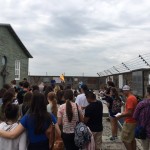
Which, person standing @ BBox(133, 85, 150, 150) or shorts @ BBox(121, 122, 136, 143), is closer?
person standing @ BBox(133, 85, 150, 150)

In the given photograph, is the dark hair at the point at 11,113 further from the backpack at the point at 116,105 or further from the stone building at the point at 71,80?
the stone building at the point at 71,80

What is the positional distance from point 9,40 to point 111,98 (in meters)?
17.3

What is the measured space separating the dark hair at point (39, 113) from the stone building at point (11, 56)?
2064 centimetres

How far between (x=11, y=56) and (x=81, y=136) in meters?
21.3

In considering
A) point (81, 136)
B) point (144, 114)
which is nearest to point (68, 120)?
point (81, 136)

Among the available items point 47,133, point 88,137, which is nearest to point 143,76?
point 88,137

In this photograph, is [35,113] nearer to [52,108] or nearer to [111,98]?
[52,108]

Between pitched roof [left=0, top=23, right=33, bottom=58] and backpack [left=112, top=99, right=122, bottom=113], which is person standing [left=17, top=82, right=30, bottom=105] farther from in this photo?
pitched roof [left=0, top=23, right=33, bottom=58]

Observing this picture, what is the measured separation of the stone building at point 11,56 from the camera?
2525 cm

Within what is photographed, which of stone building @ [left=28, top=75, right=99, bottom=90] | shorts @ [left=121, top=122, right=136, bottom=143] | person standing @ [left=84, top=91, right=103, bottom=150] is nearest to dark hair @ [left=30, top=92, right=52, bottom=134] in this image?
person standing @ [left=84, top=91, right=103, bottom=150]

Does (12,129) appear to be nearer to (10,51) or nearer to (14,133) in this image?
(14,133)

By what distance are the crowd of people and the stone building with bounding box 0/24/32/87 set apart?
15178 millimetres

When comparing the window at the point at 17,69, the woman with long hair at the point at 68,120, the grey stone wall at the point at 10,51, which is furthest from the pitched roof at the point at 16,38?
the woman with long hair at the point at 68,120

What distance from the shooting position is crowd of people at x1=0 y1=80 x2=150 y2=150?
4.80m
